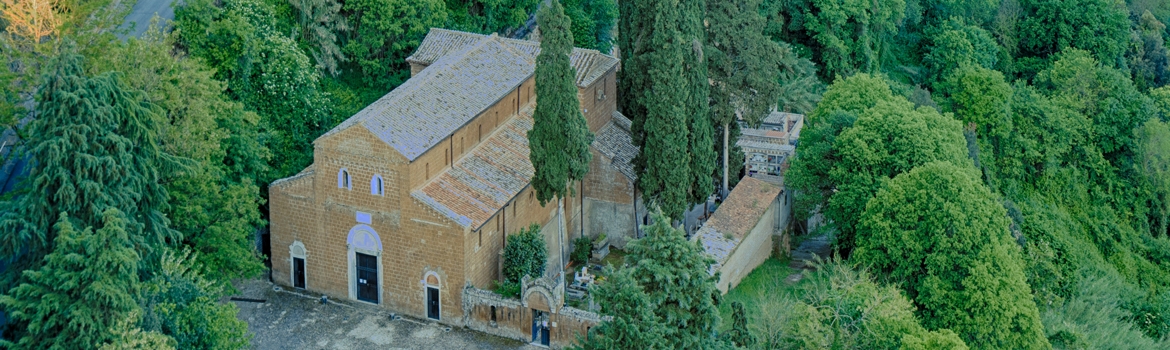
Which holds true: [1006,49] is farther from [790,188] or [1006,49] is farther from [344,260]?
[344,260]

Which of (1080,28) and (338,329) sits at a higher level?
(1080,28)

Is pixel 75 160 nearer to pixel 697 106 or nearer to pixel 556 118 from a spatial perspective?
pixel 556 118

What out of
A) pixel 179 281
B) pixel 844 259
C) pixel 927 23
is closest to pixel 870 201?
pixel 844 259

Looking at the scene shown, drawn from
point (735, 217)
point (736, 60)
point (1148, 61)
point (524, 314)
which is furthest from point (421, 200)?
point (1148, 61)

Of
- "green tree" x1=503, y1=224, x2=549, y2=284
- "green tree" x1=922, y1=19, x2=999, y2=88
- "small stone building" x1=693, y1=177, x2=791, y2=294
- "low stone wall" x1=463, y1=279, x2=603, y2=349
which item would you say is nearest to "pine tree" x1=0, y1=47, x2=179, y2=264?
"low stone wall" x1=463, y1=279, x2=603, y2=349

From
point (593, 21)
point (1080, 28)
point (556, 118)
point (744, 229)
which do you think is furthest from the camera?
point (1080, 28)
